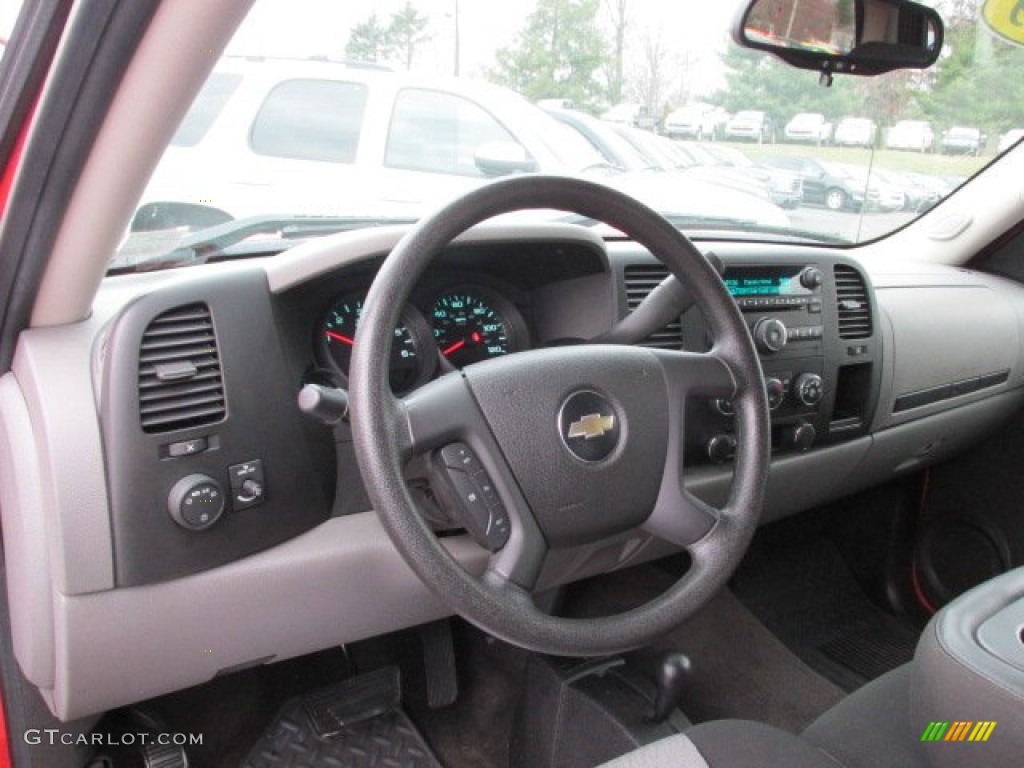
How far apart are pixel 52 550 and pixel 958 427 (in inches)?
103

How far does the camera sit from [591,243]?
1796 mm

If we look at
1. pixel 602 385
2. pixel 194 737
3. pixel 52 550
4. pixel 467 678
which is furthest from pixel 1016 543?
pixel 52 550

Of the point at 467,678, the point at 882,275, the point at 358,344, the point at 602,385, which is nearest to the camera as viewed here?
the point at 358,344

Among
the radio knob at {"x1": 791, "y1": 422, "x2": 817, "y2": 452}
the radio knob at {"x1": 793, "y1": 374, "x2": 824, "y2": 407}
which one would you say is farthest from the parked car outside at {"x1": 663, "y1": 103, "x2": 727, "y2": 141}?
the radio knob at {"x1": 791, "y1": 422, "x2": 817, "y2": 452}

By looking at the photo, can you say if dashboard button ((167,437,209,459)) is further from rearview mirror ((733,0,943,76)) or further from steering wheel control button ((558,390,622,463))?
rearview mirror ((733,0,943,76))

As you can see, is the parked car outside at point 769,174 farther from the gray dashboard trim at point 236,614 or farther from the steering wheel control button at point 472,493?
the steering wheel control button at point 472,493

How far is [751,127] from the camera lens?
8.21ft

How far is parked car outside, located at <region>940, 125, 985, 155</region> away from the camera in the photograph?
2.69m

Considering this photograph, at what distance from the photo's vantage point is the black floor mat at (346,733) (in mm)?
2158

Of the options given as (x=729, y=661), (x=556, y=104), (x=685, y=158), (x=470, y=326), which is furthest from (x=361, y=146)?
(x=729, y=661)

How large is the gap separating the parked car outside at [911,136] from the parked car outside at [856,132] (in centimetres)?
5

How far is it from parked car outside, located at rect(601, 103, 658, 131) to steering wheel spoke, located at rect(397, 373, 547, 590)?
1313 millimetres

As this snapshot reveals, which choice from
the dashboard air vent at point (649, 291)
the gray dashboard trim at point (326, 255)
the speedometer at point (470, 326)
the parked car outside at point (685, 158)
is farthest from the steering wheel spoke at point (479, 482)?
the parked car outside at point (685, 158)

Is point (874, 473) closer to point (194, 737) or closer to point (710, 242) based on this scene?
point (710, 242)
